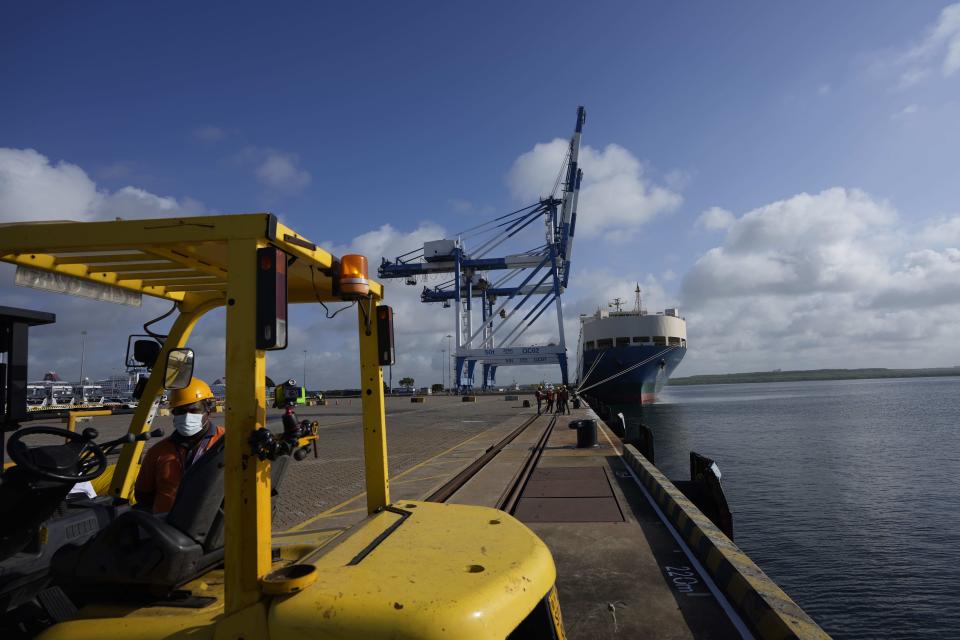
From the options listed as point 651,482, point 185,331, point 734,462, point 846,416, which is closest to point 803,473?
point 734,462

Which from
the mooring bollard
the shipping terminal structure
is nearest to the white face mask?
the mooring bollard

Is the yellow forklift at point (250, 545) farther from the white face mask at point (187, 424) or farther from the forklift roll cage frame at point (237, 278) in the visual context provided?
the white face mask at point (187, 424)

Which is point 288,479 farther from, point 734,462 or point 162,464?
point 734,462

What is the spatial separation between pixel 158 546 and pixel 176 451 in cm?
100

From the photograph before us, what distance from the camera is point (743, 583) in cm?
387

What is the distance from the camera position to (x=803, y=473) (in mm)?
14273

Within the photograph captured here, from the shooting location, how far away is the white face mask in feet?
10.2

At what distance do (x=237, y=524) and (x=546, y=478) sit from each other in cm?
734

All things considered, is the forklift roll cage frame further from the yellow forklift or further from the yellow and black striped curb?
the yellow and black striped curb

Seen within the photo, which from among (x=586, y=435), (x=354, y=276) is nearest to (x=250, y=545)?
(x=354, y=276)

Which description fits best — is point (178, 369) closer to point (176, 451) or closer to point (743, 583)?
point (176, 451)

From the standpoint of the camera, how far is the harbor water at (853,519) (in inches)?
247

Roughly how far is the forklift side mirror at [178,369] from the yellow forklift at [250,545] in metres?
0.53

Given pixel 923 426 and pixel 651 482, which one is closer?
pixel 651 482
